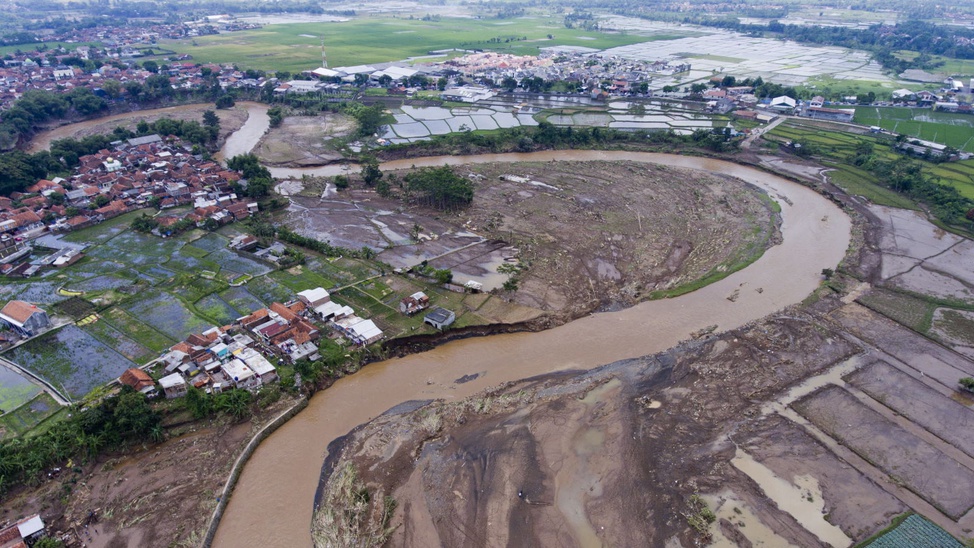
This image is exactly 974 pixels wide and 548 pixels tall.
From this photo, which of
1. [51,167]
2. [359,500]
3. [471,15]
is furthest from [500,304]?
[471,15]

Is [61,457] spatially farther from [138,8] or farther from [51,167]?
[138,8]

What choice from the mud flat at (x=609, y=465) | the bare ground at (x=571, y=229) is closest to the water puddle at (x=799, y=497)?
the mud flat at (x=609, y=465)

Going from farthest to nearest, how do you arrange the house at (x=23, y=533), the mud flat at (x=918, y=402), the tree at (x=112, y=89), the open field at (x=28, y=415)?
the tree at (x=112, y=89) → the mud flat at (x=918, y=402) → the open field at (x=28, y=415) → the house at (x=23, y=533)

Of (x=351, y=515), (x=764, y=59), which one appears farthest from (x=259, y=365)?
(x=764, y=59)

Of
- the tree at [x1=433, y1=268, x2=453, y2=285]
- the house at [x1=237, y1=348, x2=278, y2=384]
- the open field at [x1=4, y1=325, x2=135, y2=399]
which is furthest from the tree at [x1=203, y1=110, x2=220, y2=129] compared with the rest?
the house at [x1=237, y1=348, x2=278, y2=384]

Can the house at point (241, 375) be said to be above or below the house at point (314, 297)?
below

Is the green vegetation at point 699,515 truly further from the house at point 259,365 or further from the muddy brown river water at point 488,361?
the house at point 259,365
